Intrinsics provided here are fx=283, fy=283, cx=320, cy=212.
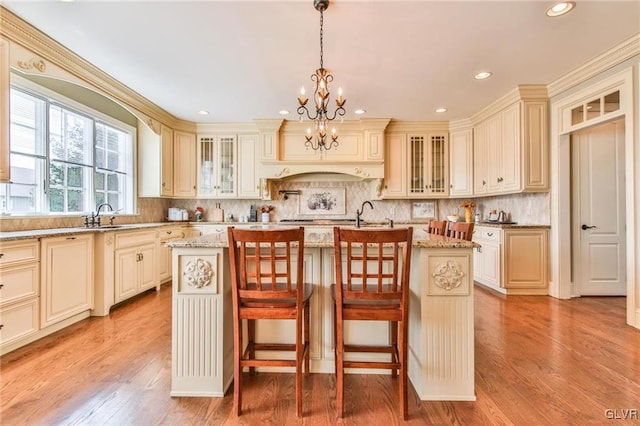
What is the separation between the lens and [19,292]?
227cm

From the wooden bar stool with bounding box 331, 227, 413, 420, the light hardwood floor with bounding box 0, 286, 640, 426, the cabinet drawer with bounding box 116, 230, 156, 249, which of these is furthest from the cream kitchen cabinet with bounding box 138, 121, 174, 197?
the wooden bar stool with bounding box 331, 227, 413, 420

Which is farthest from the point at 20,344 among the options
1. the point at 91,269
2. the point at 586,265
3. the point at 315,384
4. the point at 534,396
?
the point at 586,265

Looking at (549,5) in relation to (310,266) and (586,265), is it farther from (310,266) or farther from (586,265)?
(586,265)

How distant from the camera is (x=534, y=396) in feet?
5.64

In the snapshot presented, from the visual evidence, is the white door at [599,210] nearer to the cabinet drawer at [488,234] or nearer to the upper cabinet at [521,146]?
the upper cabinet at [521,146]

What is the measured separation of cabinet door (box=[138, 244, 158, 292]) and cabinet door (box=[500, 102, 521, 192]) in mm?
4993

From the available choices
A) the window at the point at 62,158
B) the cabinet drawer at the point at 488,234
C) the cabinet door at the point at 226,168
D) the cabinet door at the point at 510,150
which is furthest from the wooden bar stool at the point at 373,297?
the cabinet door at the point at 226,168

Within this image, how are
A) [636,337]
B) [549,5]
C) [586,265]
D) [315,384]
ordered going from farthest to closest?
1. [586,265]
2. [636,337]
3. [549,5]
4. [315,384]

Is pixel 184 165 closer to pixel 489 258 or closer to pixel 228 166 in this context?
pixel 228 166

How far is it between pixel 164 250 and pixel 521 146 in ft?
17.0

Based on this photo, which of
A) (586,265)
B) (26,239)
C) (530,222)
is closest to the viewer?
(26,239)

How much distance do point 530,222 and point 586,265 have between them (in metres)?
0.78

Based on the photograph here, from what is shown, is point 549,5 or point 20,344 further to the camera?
point 20,344

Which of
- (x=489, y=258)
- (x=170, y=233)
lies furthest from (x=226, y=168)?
(x=489, y=258)
